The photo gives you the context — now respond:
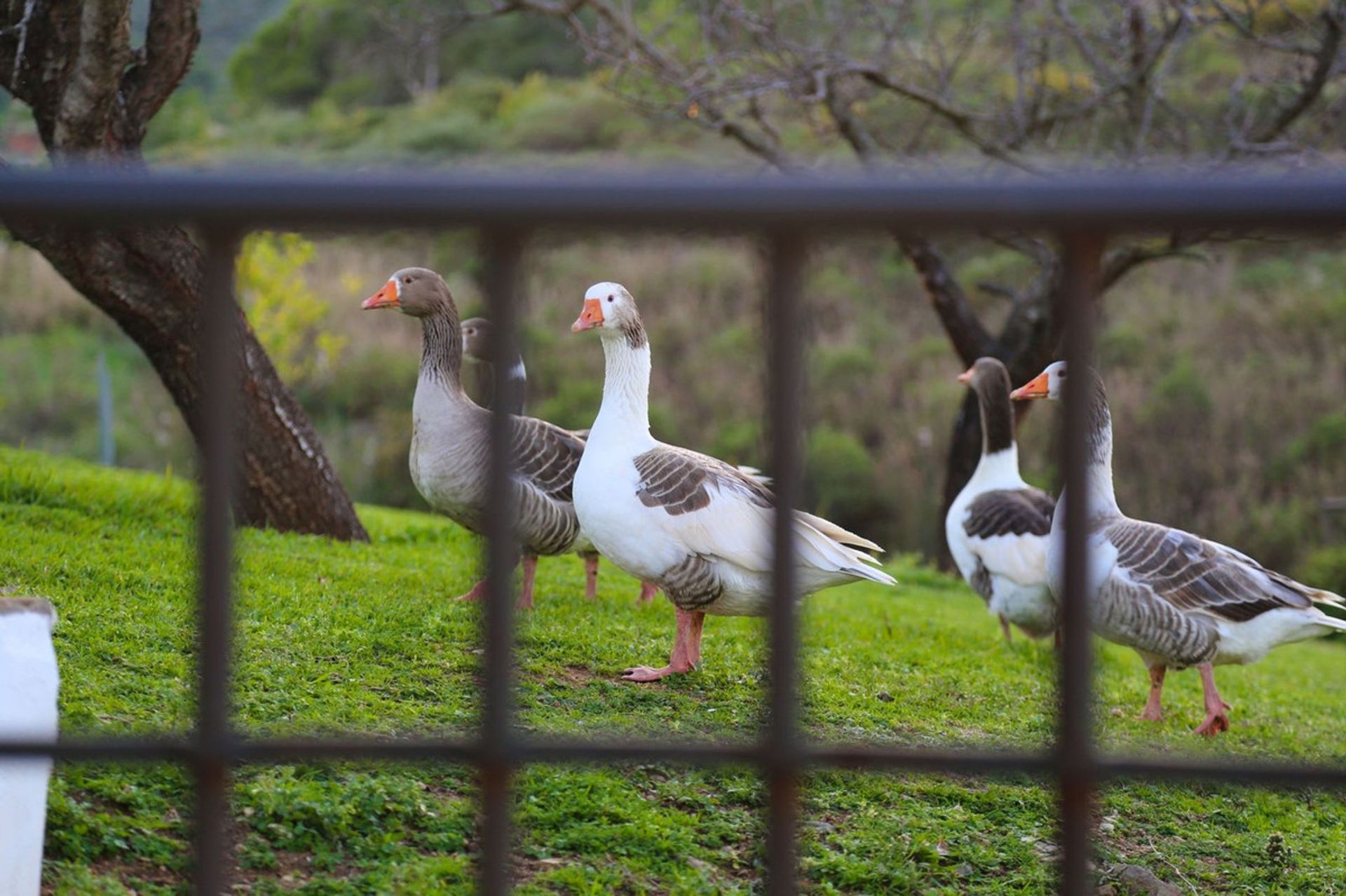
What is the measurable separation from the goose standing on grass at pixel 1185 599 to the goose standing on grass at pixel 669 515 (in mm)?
1096

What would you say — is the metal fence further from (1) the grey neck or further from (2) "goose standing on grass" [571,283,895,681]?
(1) the grey neck

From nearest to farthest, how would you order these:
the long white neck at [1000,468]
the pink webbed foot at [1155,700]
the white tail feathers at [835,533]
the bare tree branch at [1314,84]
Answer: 1. the white tail feathers at [835,533]
2. the pink webbed foot at [1155,700]
3. the long white neck at [1000,468]
4. the bare tree branch at [1314,84]

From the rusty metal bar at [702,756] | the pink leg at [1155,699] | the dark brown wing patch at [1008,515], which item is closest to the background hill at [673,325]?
the dark brown wing patch at [1008,515]

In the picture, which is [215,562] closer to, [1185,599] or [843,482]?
[1185,599]

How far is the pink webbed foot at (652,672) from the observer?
468cm

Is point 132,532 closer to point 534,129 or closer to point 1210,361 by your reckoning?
point 1210,361

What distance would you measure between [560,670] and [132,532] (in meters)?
2.40

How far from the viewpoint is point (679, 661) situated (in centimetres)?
481

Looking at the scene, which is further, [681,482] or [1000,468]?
[1000,468]

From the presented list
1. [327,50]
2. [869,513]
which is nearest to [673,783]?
[869,513]

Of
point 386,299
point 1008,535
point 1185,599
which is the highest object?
point 386,299

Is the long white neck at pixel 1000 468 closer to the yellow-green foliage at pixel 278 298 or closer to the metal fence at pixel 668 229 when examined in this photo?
the metal fence at pixel 668 229

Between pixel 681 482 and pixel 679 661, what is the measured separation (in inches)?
24.9

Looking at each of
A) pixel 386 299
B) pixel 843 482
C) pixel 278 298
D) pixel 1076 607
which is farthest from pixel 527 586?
pixel 843 482
